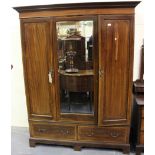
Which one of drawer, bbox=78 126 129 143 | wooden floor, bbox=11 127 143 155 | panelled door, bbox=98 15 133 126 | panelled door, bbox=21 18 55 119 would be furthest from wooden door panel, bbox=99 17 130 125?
panelled door, bbox=21 18 55 119

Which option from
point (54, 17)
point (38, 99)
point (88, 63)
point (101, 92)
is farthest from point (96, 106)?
point (54, 17)

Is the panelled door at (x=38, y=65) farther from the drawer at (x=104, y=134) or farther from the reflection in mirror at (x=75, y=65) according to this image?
the drawer at (x=104, y=134)

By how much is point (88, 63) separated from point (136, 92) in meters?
0.74

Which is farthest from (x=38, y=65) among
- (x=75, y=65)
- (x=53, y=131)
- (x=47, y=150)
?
(x=47, y=150)

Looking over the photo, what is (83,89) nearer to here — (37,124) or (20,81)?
(37,124)

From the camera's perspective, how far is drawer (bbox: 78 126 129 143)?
7.95 ft

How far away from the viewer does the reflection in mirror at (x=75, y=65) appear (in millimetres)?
2246

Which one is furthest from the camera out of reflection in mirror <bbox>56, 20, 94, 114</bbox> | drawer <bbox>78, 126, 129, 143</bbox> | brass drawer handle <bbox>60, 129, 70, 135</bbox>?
brass drawer handle <bbox>60, 129, 70, 135</bbox>

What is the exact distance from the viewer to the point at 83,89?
239 cm

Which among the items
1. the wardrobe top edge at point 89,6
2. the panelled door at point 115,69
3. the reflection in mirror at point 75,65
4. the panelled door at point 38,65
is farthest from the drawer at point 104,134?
the wardrobe top edge at point 89,6

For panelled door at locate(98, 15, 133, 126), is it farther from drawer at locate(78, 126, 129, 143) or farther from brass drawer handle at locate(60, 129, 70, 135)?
brass drawer handle at locate(60, 129, 70, 135)

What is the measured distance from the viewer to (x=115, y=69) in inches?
88.3

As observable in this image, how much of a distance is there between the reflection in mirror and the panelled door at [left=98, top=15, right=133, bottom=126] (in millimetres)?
136

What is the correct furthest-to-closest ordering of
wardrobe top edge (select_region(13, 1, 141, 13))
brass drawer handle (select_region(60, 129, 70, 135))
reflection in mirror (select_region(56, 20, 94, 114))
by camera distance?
1. brass drawer handle (select_region(60, 129, 70, 135))
2. reflection in mirror (select_region(56, 20, 94, 114))
3. wardrobe top edge (select_region(13, 1, 141, 13))
